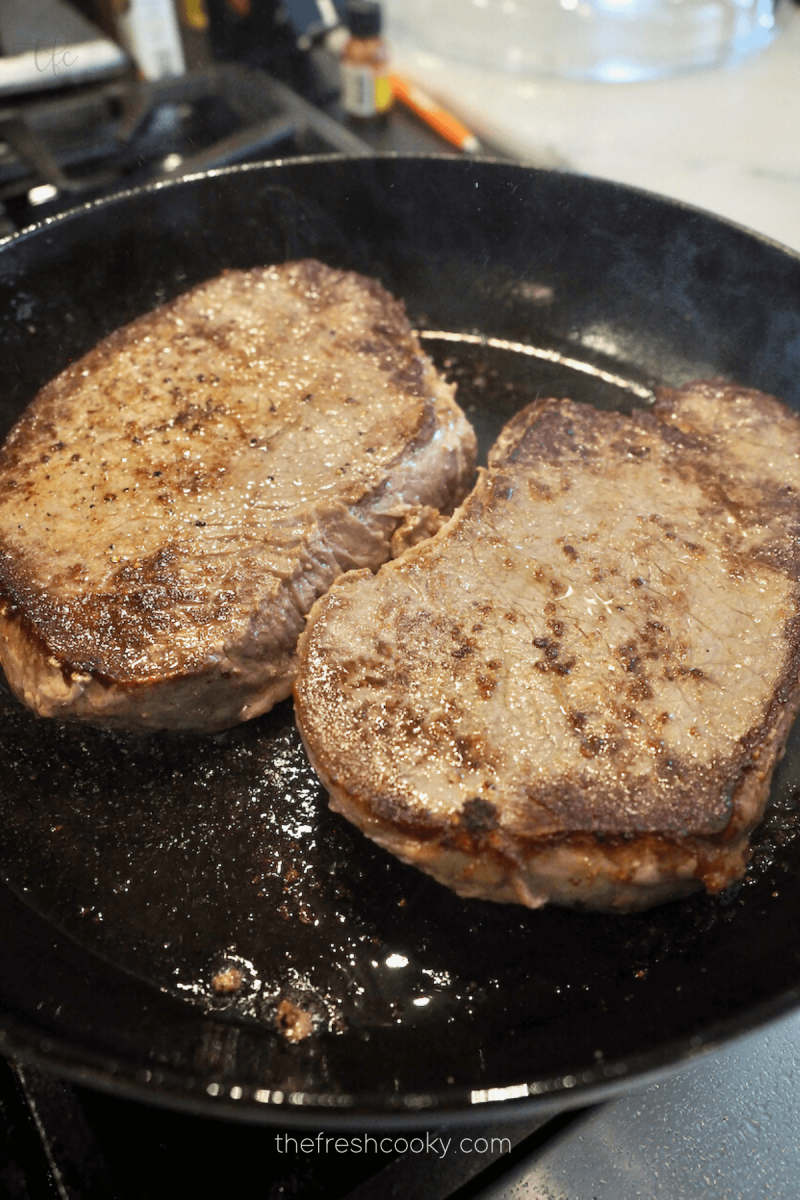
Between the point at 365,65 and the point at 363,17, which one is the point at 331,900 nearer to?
the point at 363,17

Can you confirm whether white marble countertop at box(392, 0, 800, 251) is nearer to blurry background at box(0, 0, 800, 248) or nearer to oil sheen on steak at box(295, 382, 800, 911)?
blurry background at box(0, 0, 800, 248)

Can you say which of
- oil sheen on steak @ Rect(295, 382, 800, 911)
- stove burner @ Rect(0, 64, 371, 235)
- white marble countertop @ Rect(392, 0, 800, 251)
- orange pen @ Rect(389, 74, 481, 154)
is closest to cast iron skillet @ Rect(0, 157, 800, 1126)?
oil sheen on steak @ Rect(295, 382, 800, 911)

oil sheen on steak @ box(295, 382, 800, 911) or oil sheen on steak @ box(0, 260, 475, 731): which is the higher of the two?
oil sheen on steak @ box(0, 260, 475, 731)

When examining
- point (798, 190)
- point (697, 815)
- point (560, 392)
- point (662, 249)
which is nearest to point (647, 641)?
point (697, 815)

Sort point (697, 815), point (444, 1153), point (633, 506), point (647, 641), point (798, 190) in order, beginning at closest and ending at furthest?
point (444, 1153) → point (697, 815) → point (647, 641) → point (633, 506) → point (798, 190)

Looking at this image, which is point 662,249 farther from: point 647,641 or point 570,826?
point 570,826

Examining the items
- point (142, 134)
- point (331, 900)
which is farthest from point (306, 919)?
point (142, 134)

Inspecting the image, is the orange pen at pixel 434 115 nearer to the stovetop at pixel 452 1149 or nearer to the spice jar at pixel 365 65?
the spice jar at pixel 365 65

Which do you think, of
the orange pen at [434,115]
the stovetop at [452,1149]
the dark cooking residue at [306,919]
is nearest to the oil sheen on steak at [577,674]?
the dark cooking residue at [306,919]
